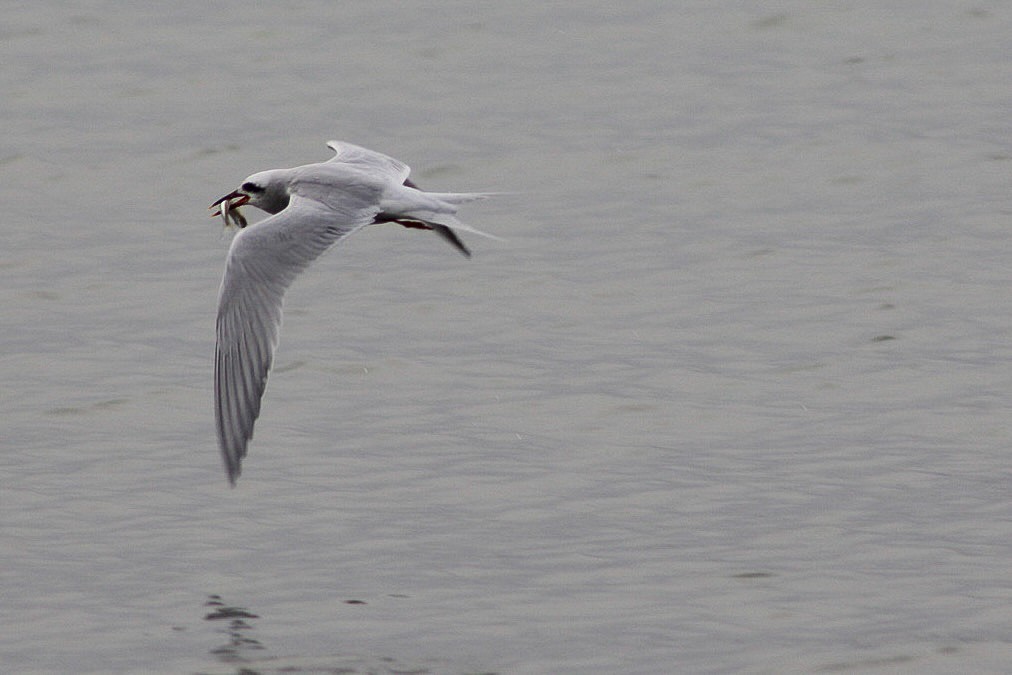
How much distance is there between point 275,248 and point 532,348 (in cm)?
245

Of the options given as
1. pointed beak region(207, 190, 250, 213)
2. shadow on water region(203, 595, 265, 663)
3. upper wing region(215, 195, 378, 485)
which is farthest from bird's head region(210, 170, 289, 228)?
shadow on water region(203, 595, 265, 663)

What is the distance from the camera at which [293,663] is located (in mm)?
8617

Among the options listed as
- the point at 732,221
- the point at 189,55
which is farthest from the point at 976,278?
the point at 189,55

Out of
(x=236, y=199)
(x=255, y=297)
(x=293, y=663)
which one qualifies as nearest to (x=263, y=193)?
(x=236, y=199)

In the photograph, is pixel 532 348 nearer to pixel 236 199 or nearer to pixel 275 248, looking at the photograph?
pixel 236 199

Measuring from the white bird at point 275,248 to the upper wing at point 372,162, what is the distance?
0.14m

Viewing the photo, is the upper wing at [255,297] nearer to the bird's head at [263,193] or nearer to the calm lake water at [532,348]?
the bird's head at [263,193]

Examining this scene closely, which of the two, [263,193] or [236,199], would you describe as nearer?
[263,193]

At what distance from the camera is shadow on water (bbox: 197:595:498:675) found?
8.48 meters

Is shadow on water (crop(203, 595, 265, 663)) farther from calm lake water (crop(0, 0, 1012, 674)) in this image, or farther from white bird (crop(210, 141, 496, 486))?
white bird (crop(210, 141, 496, 486))

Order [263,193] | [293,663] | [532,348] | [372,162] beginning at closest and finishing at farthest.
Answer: [293,663]
[263,193]
[372,162]
[532,348]

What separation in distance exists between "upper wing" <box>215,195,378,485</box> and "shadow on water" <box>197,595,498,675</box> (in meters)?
0.92

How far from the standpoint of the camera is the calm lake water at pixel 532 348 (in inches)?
357

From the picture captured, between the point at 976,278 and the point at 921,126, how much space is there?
292 centimetres
